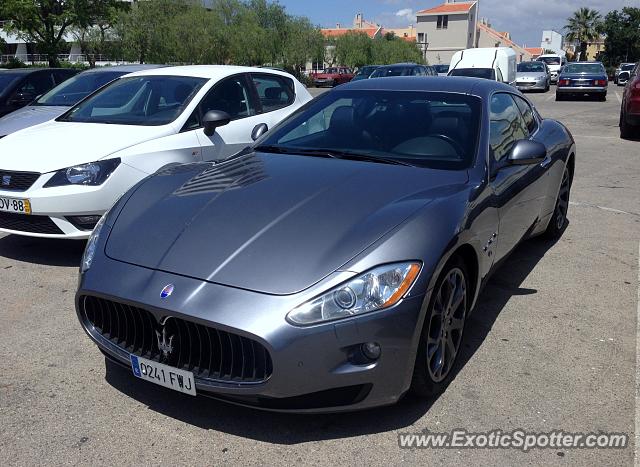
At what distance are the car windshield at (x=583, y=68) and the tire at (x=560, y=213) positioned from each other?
Answer: 21382 mm

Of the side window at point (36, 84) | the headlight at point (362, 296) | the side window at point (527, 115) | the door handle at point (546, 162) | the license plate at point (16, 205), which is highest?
the side window at point (36, 84)

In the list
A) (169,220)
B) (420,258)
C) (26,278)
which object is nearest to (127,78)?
(26,278)

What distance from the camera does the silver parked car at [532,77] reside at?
95.1 feet

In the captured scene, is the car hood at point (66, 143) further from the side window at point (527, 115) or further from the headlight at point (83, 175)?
the side window at point (527, 115)

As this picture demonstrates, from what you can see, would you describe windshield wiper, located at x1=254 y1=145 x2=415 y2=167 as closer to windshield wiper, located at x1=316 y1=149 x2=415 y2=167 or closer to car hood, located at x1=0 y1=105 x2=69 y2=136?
windshield wiper, located at x1=316 y1=149 x2=415 y2=167

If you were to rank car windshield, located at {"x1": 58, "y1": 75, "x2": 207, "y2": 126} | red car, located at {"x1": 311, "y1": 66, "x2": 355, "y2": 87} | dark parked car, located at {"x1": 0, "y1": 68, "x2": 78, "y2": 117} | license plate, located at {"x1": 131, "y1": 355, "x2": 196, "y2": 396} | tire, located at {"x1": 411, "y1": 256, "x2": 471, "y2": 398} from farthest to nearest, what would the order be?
red car, located at {"x1": 311, "y1": 66, "x2": 355, "y2": 87} < dark parked car, located at {"x1": 0, "y1": 68, "x2": 78, "y2": 117} < car windshield, located at {"x1": 58, "y1": 75, "x2": 207, "y2": 126} < tire, located at {"x1": 411, "y1": 256, "x2": 471, "y2": 398} < license plate, located at {"x1": 131, "y1": 355, "x2": 196, "y2": 396}

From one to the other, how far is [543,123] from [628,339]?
237cm

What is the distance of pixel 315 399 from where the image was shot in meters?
2.57

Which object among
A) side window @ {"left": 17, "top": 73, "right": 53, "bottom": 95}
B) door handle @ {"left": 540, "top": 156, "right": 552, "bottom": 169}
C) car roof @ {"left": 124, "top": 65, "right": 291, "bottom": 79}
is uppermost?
car roof @ {"left": 124, "top": 65, "right": 291, "bottom": 79}

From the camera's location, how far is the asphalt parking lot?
2658mm

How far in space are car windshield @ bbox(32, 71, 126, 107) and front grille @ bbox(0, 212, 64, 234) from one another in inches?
140

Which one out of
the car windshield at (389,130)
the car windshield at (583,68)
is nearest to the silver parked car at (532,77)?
the car windshield at (583,68)

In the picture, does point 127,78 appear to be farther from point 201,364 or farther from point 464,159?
point 201,364
